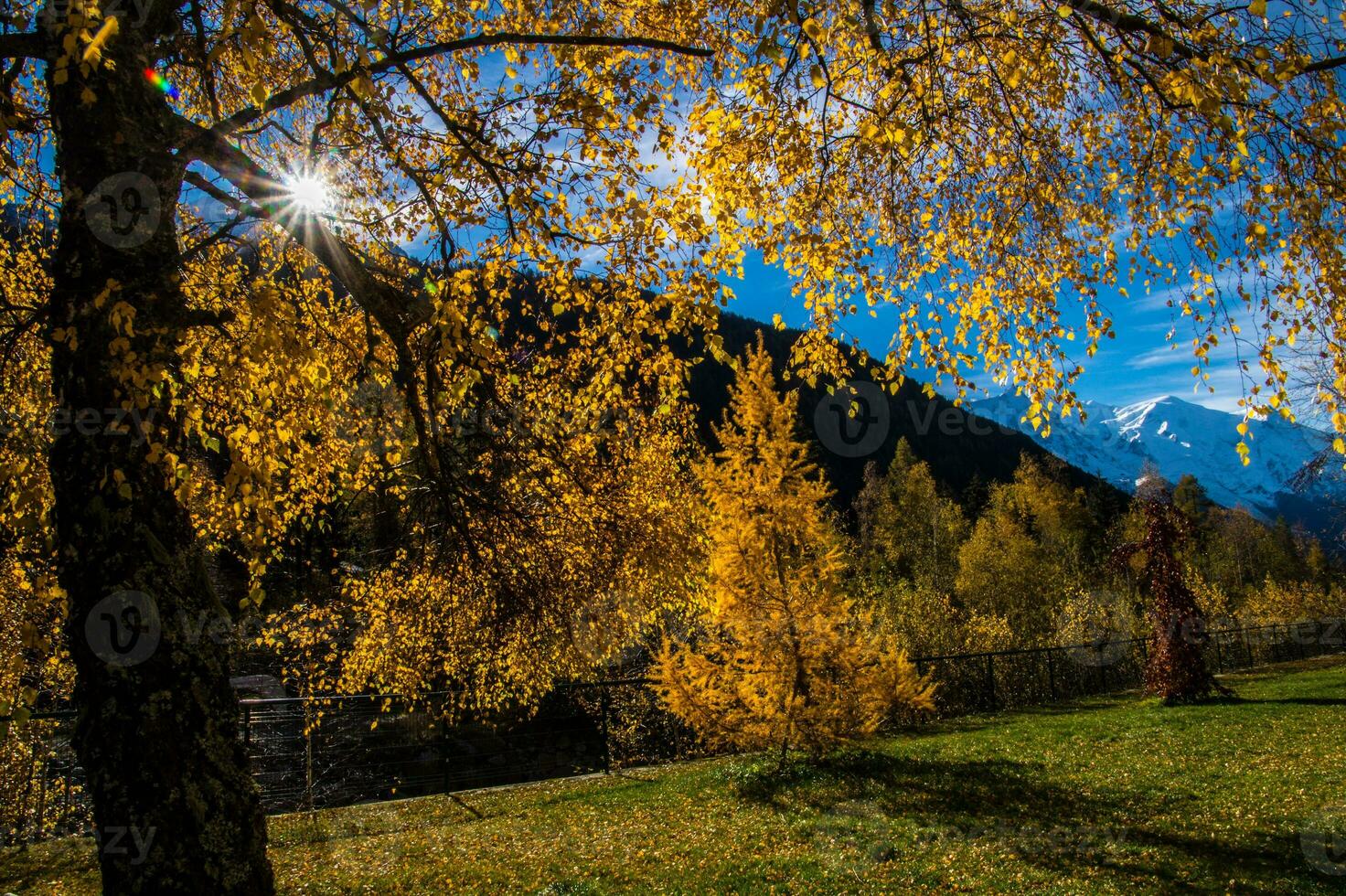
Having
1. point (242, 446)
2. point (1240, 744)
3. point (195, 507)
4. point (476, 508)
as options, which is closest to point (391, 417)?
point (242, 446)

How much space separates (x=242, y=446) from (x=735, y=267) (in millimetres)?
3941

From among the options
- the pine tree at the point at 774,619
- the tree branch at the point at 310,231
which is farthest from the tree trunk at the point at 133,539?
the pine tree at the point at 774,619

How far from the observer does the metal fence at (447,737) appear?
9.07 m

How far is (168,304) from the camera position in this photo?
3.21 meters

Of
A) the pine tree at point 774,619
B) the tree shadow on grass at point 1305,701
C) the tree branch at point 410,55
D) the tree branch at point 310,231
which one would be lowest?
the tree shadow on grass at point 1305,701

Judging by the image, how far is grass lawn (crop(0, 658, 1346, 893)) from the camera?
5.52 meters

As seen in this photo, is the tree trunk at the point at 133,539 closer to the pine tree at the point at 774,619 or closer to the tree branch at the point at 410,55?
the tree branch at the point at 410,55

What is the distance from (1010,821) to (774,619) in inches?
139

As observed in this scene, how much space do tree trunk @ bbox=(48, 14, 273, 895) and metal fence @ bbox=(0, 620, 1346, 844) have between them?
22.9 feet

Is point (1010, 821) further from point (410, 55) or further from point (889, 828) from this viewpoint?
point (410, 55)

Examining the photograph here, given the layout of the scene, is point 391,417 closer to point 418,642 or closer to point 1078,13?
point 418,642

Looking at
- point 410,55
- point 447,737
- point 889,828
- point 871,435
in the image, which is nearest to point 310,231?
point 410,55

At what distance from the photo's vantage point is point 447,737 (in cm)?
1159

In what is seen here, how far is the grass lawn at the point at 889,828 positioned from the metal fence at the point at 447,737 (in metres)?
1.41
